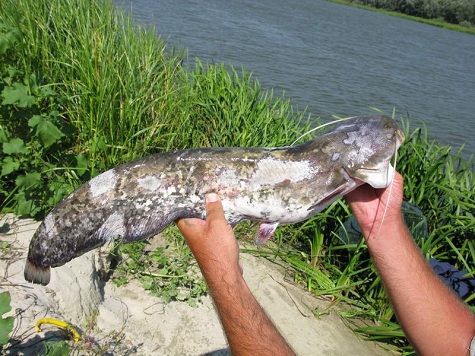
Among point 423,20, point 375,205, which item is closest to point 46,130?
point 375,205

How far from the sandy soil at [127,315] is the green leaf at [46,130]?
59cm

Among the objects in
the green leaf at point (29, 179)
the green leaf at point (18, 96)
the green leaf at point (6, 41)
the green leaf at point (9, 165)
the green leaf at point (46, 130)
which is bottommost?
the green leaf at point (29, 179)

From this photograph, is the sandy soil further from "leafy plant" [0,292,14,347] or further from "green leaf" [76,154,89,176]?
"leafy plant" [0,292,14,347]

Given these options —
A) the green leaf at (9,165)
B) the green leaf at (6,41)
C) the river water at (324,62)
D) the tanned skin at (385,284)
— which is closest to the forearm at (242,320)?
the tanned skin at (385,284)

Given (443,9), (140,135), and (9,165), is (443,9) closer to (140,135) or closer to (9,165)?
(140,135)

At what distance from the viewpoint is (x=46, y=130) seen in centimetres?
336

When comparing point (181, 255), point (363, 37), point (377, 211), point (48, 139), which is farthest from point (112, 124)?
point (363, 37)

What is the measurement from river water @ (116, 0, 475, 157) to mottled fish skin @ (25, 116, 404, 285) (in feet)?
17.2

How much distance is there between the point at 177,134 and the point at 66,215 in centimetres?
263

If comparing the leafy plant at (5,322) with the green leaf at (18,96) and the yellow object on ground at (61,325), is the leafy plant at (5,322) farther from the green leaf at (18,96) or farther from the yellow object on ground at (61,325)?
the green leaf at (18,96)

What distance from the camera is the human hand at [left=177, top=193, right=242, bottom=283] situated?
2.02 m

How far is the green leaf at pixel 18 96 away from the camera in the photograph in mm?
3270

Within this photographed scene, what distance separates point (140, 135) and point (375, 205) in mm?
2533

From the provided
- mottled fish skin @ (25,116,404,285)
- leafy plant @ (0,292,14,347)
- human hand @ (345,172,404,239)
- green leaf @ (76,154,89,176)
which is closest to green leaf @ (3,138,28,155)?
green leaf @ (76,154,89,176)
